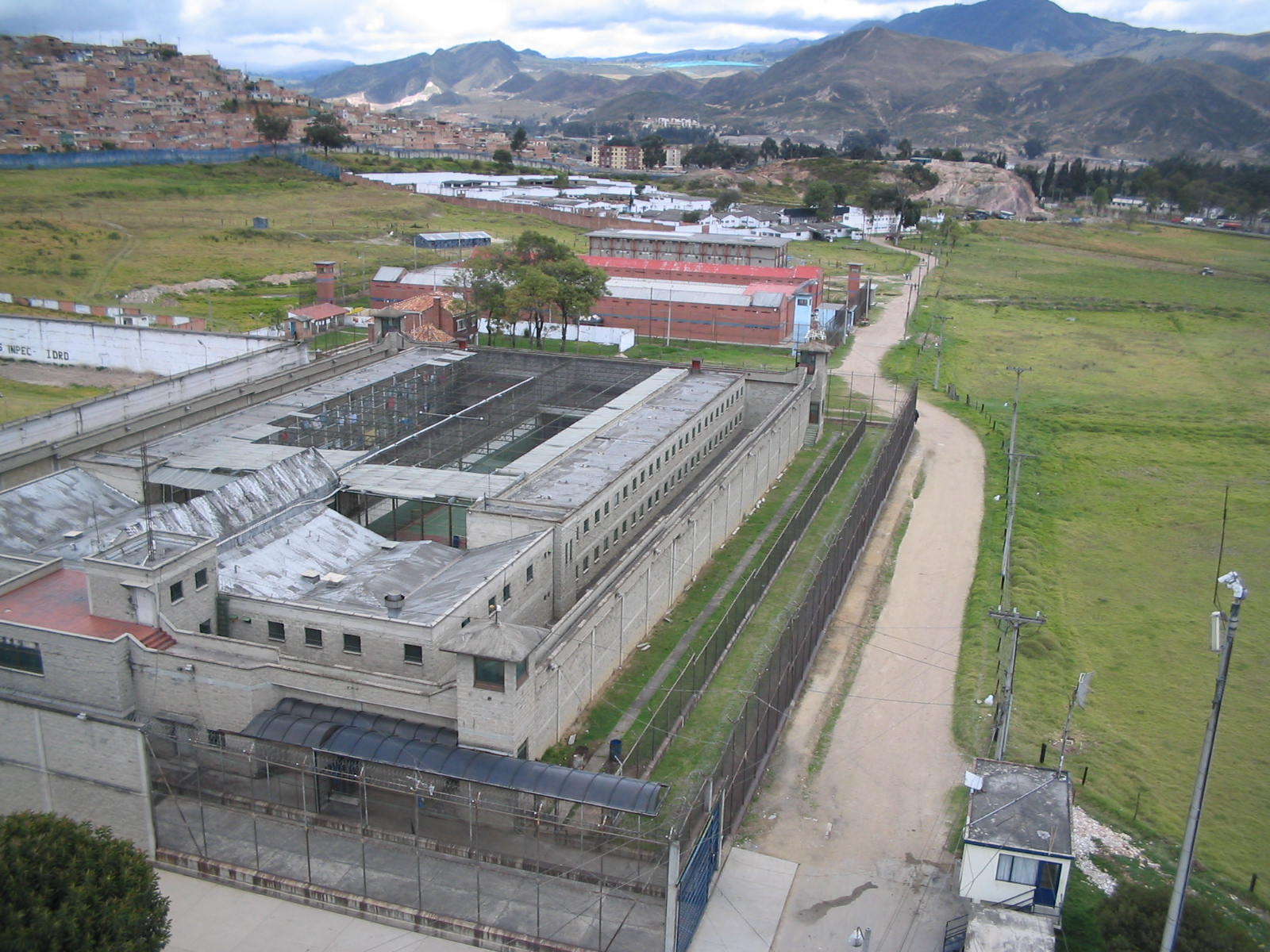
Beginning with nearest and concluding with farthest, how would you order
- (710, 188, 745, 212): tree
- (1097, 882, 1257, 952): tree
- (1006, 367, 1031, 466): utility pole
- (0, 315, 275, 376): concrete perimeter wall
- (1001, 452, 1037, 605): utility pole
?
(1097, 882, 1257, 952): tree → (1001, 452, 1037, 605): utility pole → (1006, 367, 1031, 466): utility pole → (0, 315, 275, 376): concrete perimeter wall → (710, 188, 745, 212): tree

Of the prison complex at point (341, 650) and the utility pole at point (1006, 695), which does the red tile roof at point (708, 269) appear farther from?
the utility pole at point (1006, 695)

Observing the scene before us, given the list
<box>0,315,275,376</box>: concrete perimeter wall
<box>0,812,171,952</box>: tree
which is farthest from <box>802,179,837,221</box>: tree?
<box>0,812,171,952</box>: tree

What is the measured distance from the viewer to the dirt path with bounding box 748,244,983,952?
77.5 feet

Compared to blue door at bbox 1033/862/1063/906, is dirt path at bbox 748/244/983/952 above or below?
below

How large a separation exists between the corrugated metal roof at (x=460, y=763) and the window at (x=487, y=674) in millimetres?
1598

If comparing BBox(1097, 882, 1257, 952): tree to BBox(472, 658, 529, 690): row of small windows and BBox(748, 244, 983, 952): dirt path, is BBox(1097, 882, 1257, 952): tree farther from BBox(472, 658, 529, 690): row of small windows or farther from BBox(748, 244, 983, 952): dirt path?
BBox(472, 658, 529, 690): row of small windows

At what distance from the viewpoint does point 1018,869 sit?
2234cm

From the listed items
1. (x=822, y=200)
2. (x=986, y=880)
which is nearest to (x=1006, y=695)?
(x=986, y=880)

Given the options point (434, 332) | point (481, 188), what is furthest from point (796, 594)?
point (481, 188)

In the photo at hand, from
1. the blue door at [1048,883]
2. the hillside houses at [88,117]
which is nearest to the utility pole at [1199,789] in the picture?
the blue door at [1048,883]

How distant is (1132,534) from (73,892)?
44.2 meters

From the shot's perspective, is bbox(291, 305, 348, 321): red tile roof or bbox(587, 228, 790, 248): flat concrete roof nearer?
bbox(291, 305, 348, 321): red tile roof

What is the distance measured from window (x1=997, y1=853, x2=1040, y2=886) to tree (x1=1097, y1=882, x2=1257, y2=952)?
1.43 metres

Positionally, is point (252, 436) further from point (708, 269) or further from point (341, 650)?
point (708, 269)
